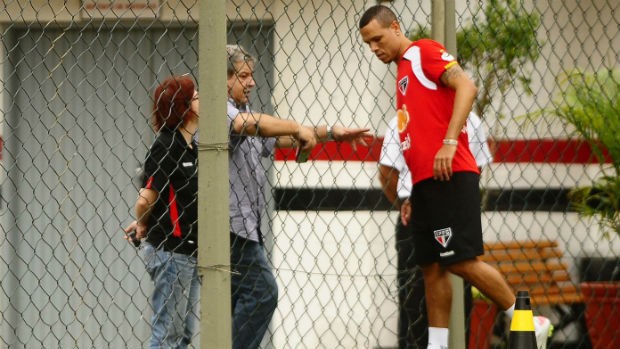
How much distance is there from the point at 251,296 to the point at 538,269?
2.83m

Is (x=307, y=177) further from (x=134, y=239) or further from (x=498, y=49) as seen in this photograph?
(x=134, y=239)

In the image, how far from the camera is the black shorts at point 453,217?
5.06 m

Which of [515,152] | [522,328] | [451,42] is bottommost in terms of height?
[522,328]

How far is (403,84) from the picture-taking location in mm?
5281

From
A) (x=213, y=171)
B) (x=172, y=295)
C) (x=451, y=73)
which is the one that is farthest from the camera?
(x=172, y=295)

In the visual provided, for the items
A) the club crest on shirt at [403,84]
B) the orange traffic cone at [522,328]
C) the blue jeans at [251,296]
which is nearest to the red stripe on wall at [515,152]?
the blue jeans at [251,296]

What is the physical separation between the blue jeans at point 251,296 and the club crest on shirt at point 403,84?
108 cm

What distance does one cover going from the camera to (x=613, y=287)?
7.16 meters

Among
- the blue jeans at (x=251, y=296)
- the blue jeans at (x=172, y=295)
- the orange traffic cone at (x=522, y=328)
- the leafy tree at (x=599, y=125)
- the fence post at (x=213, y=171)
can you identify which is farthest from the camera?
the leafy tree at (x=599, y=125)

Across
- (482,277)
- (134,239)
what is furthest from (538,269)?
(134,239)

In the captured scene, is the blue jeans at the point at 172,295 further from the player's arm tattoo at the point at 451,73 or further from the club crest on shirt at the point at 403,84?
the player's arm tattoo at the point at 451,73

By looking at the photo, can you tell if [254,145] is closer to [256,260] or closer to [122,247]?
[256,260]

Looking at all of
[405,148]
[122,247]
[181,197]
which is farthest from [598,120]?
[122,247]

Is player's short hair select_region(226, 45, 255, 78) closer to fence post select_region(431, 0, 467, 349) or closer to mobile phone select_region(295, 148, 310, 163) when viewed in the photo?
mobile phone select_region(295, 148, 310, 163)
